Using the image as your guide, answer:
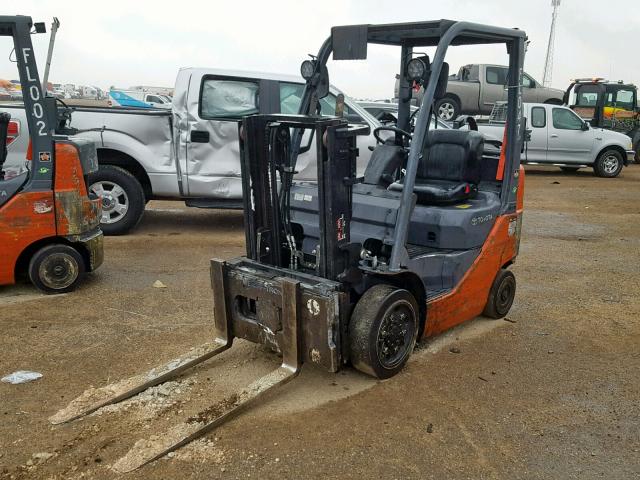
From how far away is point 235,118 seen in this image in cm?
834

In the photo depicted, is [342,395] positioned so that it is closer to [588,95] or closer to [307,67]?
[307,67]

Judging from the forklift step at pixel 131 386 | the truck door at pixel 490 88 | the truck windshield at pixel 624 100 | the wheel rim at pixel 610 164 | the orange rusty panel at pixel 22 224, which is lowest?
the wheel rim at pixel 610 164

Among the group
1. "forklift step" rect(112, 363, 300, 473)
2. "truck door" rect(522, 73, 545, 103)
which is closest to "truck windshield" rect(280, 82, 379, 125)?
"forklift step" rect(112, 363, 300, 473)

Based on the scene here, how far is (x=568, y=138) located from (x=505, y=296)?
1194 cm

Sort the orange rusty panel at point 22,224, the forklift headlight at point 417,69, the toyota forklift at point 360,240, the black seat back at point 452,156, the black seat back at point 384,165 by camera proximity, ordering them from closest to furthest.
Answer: the toyota forklift at point 360,240, the forklift headlight at point 417,69, the black seat back at point 452,156, the black seat back at point 384,165, the orange rusty panel at point 22,224

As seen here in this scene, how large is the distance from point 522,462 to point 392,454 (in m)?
0.70

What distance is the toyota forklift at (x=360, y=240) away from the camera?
12.3 feet

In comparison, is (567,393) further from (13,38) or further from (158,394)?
(13,38)

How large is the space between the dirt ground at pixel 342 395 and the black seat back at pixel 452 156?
131 cm

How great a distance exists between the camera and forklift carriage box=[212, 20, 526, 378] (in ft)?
12.5

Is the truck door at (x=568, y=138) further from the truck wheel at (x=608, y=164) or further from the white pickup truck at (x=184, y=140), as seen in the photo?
the white pickup truck at (x=184, y=140)

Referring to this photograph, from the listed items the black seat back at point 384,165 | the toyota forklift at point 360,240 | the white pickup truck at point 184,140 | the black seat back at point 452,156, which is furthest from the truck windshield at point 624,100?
the black seat back at point 384,165

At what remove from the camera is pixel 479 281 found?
4.94 m

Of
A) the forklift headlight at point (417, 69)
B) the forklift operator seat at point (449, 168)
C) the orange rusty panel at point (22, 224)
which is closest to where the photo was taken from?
the forklift headlight at point (417, 69)
